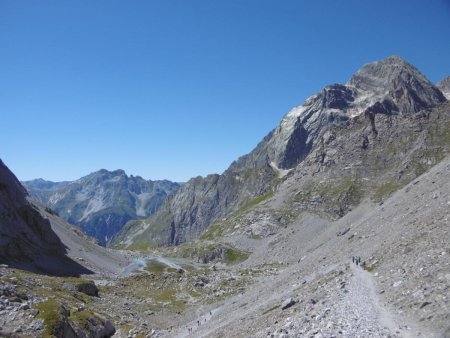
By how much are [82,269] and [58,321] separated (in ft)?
259

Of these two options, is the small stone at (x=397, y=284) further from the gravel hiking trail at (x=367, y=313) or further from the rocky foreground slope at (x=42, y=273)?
the rocky foreground slope at (x=42, y=273)

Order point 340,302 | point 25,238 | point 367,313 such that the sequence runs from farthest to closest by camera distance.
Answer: point 25,238 → point 340,302 → point 367,313

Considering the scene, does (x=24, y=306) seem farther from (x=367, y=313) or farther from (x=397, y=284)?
(x=397, y=284)

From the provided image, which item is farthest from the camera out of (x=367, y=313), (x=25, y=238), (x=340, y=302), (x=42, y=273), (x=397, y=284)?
(x=25, y=238)

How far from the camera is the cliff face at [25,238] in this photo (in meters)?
98.6

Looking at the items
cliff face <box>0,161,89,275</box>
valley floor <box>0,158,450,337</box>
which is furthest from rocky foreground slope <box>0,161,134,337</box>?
valley floor <box>0,158,450,337</box>

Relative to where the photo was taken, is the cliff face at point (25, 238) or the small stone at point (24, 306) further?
the cliff face at point (25, 238)

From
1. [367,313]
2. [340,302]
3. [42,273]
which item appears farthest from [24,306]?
[42,273]

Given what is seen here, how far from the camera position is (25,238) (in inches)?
4291

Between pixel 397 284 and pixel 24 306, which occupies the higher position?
pixel 24 306

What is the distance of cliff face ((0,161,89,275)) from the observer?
324 ft

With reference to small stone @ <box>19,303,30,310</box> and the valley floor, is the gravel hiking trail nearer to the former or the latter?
the valley floor

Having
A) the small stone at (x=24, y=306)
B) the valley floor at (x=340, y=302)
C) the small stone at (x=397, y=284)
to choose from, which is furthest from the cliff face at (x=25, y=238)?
the small stone at (x=397, y=284)

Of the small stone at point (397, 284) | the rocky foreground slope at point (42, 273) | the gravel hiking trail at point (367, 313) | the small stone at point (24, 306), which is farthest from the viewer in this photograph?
the small stone at point (24, 306)
